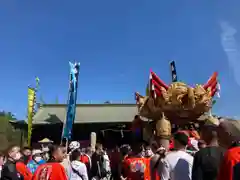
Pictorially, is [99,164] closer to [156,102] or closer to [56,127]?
[156,102]

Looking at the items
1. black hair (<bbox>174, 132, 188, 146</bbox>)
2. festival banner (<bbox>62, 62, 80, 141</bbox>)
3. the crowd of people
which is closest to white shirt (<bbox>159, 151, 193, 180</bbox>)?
the crowd of people

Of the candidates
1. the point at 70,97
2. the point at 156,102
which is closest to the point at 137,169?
the point at 156,102

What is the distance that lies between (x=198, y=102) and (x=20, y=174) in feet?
34.1

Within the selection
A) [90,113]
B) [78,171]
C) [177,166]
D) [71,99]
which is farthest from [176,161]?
[90,113]

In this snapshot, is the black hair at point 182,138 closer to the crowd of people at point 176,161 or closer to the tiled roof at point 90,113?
the crowd of people at point 176,161

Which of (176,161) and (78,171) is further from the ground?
(176,161)

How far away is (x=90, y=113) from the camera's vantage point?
2545 centimetres

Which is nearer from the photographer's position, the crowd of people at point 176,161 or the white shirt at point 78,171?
Result: the crowd of people at point 176,161

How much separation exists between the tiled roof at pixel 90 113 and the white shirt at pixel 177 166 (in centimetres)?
1879

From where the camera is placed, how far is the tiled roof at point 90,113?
23797 millimetres

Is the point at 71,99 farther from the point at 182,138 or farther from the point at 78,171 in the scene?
the point at 182,138

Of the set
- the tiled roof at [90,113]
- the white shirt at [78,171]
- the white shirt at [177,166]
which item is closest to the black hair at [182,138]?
the white shirt at [177,166]

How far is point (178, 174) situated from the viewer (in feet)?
13.6

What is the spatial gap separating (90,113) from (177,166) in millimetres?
21527
